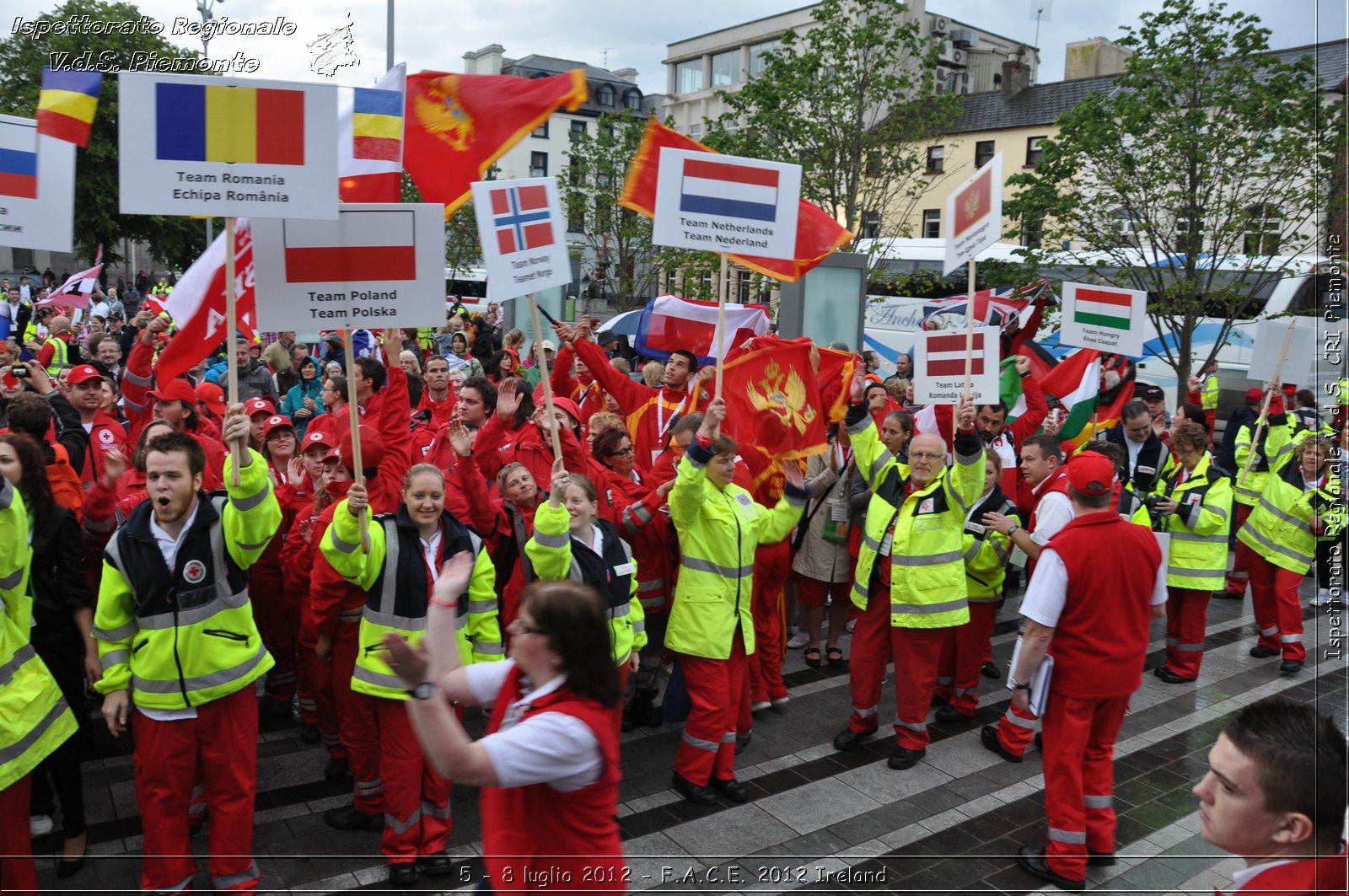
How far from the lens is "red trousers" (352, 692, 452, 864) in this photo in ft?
15.1

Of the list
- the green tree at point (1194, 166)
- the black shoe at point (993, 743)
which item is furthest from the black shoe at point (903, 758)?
the green tree at point (1194, 166)

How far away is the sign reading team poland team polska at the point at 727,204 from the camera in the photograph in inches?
233

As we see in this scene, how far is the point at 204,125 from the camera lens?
14.2 ft

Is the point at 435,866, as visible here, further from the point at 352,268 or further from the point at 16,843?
the point at 352,268

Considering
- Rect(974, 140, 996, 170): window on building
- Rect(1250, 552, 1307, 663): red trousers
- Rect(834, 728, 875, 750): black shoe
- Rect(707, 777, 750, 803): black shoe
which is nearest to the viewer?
Rect(707, 777, 750, 803): black shoe

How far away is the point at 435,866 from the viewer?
15.4ft

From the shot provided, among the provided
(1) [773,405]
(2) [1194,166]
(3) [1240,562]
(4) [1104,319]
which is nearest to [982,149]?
(2) [1194,166]

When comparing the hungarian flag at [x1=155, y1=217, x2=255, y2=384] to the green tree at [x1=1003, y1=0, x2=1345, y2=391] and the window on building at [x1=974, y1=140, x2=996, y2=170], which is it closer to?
the green tree at [x1=1003, y1=0, x2=1345, y2=391]

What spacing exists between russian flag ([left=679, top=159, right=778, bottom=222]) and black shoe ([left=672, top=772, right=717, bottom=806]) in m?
3.28

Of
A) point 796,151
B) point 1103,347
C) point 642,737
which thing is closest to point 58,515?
point 642,737

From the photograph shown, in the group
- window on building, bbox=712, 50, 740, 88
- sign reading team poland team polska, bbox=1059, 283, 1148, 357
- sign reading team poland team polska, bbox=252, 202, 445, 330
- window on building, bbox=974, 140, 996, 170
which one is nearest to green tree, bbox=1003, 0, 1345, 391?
sign reading team poland team polska, bbox=1059, 283, 1148, 357

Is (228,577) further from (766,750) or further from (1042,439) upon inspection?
(1042,439)

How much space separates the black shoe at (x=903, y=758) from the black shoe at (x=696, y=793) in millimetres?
1219

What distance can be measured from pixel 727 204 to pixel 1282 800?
176 inches
